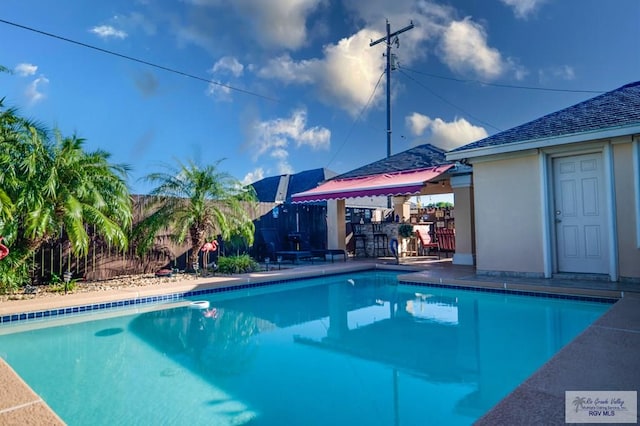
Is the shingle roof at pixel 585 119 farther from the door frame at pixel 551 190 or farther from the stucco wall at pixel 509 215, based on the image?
the stucco wall at pixel 509 215

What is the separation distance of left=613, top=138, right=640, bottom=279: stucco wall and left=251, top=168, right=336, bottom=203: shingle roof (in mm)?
28610

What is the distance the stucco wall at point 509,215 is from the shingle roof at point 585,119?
32.9 inches

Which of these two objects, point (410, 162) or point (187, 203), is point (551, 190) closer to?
point (410, 162)

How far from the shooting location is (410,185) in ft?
55.6

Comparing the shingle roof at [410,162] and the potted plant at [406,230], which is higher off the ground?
the shingle roof at [410,162]

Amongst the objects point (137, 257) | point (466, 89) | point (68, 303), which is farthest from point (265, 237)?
point (466, 89)

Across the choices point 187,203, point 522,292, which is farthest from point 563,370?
point 187,203

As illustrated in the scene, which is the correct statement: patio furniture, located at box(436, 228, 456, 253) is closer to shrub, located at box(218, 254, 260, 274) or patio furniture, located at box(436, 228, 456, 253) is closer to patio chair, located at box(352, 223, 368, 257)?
patio chair, located at box(352, 223, 368, 257)

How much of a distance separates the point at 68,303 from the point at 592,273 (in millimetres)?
16863

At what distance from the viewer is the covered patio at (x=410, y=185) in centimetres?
1789

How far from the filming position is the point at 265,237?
2208cm

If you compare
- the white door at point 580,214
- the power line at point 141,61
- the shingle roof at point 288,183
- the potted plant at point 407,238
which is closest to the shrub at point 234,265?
the potted plant at point 407,238

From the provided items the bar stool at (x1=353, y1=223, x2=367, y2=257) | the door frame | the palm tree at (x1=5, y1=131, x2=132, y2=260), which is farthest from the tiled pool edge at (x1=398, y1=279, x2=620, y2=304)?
the palm tree at (x1=5, y1=131, x2=132, y2=260)

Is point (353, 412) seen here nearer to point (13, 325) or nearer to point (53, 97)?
point (13, 325)
